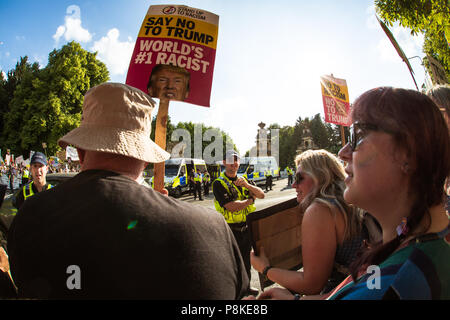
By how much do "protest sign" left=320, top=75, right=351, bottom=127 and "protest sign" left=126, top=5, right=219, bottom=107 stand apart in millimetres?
6574

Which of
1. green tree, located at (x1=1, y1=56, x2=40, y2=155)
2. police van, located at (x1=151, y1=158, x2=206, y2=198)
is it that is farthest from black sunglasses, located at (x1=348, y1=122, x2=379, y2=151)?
green tree, located at (x1=1, y1=56, x2=40, y2=155)

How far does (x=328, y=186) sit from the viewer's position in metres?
1.93

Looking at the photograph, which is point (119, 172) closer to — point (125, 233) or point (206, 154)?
point (125, 233)

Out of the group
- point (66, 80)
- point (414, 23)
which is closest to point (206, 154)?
point (66, 80)

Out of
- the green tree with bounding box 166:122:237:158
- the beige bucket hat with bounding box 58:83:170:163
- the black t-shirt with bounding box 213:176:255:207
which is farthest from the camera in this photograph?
the green tree with bounding box 166:122:237:158

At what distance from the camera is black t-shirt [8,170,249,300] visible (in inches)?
35.9

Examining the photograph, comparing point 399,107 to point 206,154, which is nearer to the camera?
point 399,107

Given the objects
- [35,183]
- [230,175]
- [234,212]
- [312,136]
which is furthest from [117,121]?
[312,136]

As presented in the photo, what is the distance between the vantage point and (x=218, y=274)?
3.38ft

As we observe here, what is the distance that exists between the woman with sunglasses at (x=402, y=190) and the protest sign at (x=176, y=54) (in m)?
1.76

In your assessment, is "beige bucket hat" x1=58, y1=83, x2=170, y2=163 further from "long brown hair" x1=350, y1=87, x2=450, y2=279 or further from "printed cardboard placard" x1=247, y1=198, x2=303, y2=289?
"long brown hair" x1=350, y1=87, x2=450, y2=279

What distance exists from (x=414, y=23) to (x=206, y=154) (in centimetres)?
3721

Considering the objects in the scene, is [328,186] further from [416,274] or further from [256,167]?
[256,167]

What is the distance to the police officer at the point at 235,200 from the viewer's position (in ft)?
12.4
